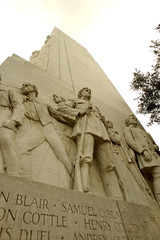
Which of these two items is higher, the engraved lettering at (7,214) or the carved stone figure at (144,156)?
the carved stone figure at (144,156)

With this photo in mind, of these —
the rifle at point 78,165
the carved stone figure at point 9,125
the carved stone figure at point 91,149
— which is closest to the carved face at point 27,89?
the carved stone figure at point 9,125

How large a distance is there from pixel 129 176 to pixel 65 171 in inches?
76.6

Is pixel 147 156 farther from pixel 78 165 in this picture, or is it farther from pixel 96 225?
pixel 96 225

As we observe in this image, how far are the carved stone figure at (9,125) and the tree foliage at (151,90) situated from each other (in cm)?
733

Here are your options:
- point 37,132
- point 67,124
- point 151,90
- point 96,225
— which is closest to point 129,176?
point 67,124

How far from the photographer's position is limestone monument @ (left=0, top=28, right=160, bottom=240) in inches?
81.5

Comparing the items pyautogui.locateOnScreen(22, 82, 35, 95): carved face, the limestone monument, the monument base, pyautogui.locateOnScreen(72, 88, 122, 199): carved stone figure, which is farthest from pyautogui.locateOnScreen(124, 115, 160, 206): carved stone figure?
pyautogui.locateOnScreen(22, 82, 35, 95): carved face

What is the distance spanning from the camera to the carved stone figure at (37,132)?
3.27m

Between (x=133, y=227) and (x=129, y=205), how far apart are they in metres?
0.42

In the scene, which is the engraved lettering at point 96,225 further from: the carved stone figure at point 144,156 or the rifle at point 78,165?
the carved stone figure at point 144,156

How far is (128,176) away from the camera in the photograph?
14.7ft

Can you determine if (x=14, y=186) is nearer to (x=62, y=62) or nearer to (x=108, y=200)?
(x=108, y=200)

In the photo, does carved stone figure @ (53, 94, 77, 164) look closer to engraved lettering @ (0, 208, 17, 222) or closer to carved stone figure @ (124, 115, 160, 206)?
engraved lettering @ (0, 208, 17, 222)

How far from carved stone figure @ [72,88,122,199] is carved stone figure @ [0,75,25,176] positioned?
3.80 feet
